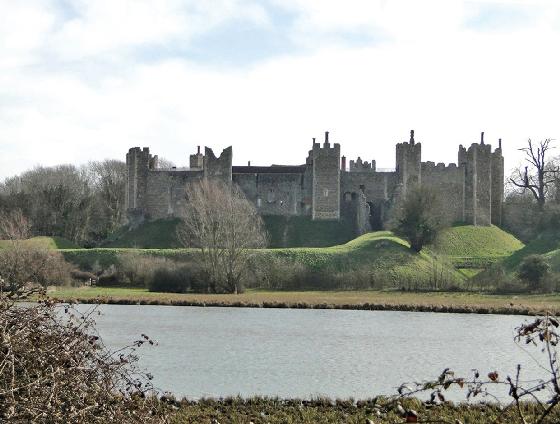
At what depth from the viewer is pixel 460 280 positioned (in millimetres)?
48844

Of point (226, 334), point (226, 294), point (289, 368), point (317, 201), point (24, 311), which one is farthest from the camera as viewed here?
point (317, 201)

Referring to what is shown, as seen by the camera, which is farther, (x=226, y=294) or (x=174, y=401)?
(x=226, y=294)

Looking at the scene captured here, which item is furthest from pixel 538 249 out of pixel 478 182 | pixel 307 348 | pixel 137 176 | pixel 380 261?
pixel 307 348

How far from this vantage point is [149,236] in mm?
64375

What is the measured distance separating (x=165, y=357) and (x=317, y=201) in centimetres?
4591

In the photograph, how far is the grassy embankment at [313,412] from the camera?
43.0 feet

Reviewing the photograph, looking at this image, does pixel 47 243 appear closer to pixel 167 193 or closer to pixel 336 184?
pixel 167 193

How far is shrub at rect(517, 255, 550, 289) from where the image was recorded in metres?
43.7

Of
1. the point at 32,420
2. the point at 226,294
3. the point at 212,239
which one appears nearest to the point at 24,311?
the point at 32,420

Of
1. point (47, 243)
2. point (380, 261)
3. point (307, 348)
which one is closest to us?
point (307, 348)

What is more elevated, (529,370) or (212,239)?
(212,239)

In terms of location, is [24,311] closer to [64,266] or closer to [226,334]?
[226,334]

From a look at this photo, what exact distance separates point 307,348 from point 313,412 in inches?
374

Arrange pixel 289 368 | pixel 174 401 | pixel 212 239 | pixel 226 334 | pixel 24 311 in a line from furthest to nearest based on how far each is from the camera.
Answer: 1. pixel 212 239
2. pixel 226 334
3. pixel 289 368
4. pixel 174 401
5. pixel 24 311
